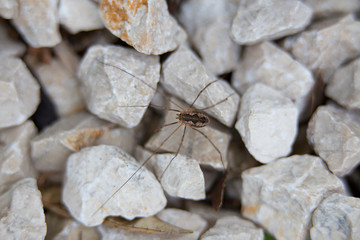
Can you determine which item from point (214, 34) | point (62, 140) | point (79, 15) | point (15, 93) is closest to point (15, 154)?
point (62, 140)

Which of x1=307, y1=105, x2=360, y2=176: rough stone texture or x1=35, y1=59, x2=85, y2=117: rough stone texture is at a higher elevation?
x1=307, y1=105, x2=360, y2=176: rough stone texture

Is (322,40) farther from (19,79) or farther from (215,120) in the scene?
(19,79)

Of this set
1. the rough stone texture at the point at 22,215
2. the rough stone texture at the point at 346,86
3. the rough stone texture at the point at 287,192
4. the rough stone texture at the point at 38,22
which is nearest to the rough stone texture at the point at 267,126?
the rough stone texture at the point at 287,192

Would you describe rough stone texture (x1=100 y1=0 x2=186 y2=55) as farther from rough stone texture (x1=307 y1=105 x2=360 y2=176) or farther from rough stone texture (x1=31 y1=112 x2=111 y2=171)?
rough stone texture (x1=307 y1=105 x2=360 y2=176)

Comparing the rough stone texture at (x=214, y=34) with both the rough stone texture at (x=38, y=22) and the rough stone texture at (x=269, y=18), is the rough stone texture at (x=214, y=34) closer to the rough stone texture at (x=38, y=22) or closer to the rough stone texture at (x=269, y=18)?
the rough stone texture at (x=269, y=18)

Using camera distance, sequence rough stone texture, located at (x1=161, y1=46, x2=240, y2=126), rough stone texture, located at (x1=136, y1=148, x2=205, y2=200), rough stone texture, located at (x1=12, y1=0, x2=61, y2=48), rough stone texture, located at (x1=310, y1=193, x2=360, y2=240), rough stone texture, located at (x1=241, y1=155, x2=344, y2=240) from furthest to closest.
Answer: rough stone texture, located at (x1=161, y1=46, x2=240, y2=126) < rough stone texture, located at (x1=12, y1=0, x2=61, y2=48) < rough stone texture, located at (x1=136, y1=148, x2=205, y2=200) < rough stone texture, located at (x1=241, y1=155, x2=344, y2=240) < rough stone texture, located at (x1=310, y1=193, x2=360, y2=240)

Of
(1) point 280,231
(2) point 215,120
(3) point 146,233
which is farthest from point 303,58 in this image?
(3) point 146,233

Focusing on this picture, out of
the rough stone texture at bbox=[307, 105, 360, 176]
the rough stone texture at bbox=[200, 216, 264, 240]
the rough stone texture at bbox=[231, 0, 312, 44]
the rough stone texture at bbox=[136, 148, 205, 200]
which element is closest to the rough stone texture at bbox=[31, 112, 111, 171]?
the rough stone texture at bbox=[136, 148, 205, 200]
